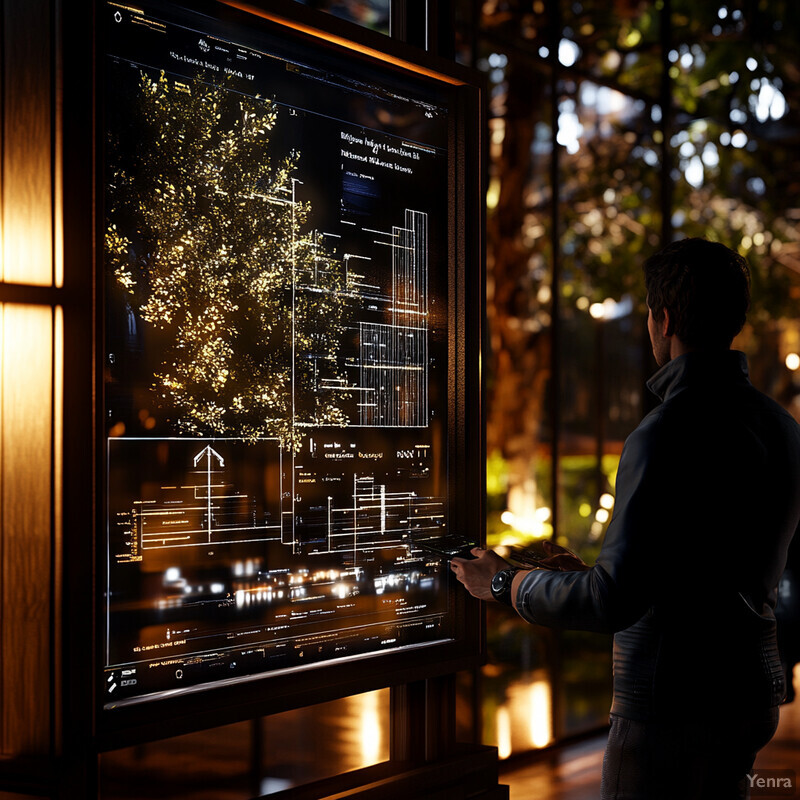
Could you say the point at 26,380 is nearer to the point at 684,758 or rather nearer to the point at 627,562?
the point at 627,562

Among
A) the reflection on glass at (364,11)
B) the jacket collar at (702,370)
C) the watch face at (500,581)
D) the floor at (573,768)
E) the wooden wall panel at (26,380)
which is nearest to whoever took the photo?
the wooden wall panel at (26,380)

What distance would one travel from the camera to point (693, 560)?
6.24ft

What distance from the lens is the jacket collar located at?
199cm

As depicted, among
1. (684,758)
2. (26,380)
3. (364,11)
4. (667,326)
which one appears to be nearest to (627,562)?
(684,758)

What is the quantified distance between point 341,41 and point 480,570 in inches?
50.3

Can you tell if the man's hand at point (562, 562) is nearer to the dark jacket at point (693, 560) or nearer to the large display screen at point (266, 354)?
the dark jacket at point (693, 560)

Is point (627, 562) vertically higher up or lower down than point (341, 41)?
lower down

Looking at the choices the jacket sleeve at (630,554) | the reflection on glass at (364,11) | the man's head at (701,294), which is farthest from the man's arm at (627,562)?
the reflection on glass at (364,11)

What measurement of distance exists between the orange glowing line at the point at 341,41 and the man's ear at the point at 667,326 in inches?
39.1

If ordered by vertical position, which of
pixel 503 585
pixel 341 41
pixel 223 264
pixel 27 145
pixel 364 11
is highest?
pixel 364 11

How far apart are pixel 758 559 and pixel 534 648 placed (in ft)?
18.3

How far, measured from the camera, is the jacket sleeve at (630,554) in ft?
6.10

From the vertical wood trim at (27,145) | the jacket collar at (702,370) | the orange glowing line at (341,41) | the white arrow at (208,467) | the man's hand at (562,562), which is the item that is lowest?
the man's hand at (562,562)

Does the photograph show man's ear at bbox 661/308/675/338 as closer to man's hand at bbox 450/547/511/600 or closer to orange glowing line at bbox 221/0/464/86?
man's hand at bbox 450/547/511/600
